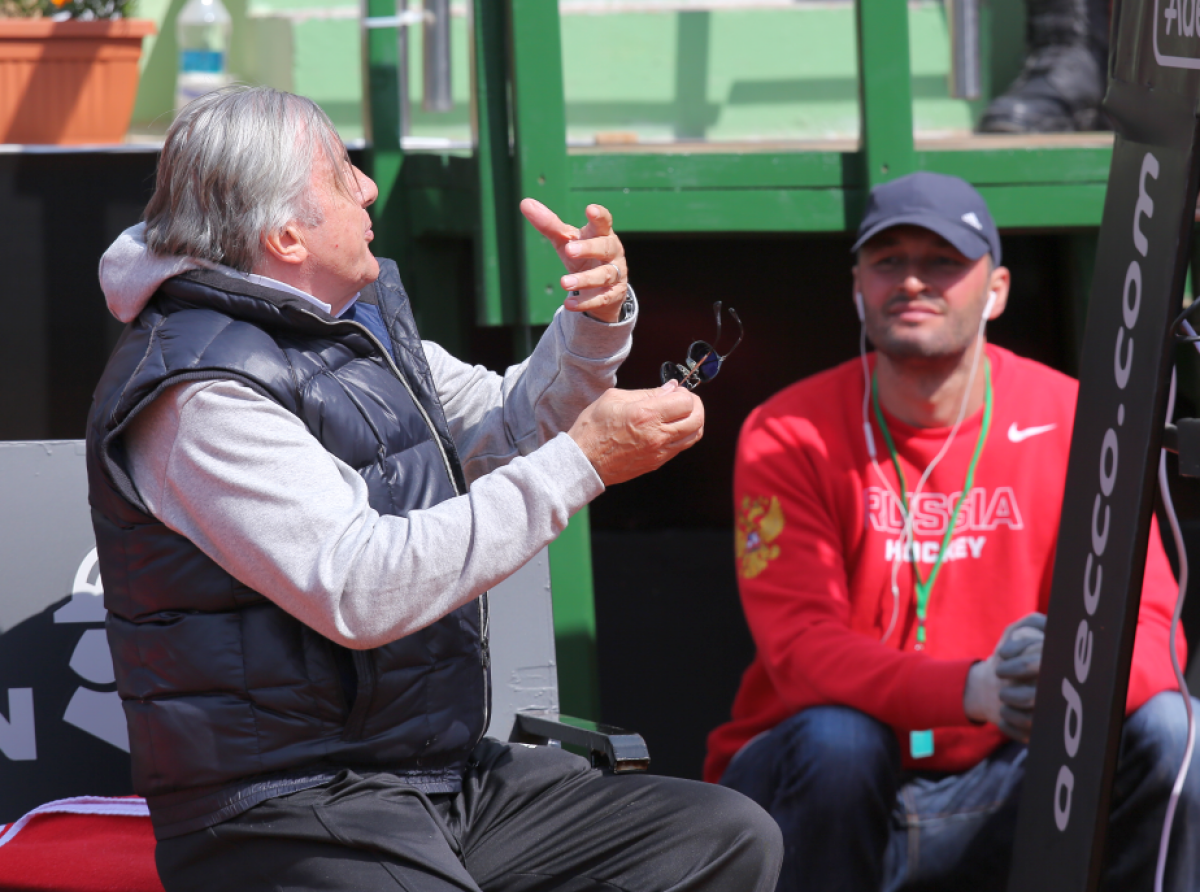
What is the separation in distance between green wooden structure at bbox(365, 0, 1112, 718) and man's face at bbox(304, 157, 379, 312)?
3.19 ft

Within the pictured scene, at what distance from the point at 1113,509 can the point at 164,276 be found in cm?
120

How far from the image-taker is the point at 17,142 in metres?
3.42

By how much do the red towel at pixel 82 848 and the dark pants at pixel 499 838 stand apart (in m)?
0.26

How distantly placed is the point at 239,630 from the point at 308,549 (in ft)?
0.56

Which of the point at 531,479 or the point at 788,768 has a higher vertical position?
the point at 531,479

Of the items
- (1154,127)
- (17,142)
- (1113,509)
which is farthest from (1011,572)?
(17,142)

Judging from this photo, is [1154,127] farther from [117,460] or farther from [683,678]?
[683,678]

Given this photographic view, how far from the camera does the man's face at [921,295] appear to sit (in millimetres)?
2670

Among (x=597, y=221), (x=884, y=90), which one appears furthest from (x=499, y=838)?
(x=884, y=90)

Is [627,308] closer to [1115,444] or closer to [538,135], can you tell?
[1115,444]

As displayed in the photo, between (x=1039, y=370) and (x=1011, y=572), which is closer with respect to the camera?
(x=1011, y=572)

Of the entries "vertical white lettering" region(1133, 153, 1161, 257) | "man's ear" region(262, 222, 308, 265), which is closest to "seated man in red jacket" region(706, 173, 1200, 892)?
"vertical white lettering" region(1133, 153, 1161, 257)

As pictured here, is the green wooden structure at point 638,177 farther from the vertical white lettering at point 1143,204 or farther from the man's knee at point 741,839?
the vertical white lettering at point 1143,204

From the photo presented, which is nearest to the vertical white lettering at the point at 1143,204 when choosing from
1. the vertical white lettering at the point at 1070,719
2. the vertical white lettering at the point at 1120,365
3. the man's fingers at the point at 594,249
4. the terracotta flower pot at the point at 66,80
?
the vertical white lettering at the point at 1120,365
